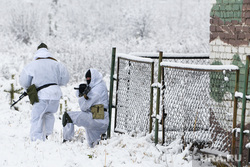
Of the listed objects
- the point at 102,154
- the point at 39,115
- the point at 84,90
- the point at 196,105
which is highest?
the point at 84,90

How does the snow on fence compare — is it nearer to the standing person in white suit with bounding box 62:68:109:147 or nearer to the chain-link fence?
the chain-link fence

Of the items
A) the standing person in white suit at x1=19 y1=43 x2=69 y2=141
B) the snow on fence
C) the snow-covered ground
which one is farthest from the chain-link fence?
the standing person in white suit at x1=19 y1=43 x2=69 y2=141

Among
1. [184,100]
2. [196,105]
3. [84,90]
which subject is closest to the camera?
[196,105]

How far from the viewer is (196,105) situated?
5898 mm

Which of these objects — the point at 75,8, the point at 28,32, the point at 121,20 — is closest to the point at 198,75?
the point at 28,32

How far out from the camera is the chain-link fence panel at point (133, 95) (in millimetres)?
6824

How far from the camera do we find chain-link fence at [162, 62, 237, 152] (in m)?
5.65

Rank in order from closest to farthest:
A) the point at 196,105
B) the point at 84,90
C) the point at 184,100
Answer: the point at 196,105, the point at 184,100, the point at 84,90

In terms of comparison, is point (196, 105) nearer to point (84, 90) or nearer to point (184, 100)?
point (184, 100)

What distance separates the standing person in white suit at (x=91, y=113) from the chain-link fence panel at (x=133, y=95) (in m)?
0.31

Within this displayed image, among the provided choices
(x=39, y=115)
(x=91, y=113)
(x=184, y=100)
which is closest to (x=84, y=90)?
(x=91, y=113)

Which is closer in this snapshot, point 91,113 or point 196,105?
point 196,105

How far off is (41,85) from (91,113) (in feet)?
3.30

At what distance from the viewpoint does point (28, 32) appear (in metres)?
28.3
